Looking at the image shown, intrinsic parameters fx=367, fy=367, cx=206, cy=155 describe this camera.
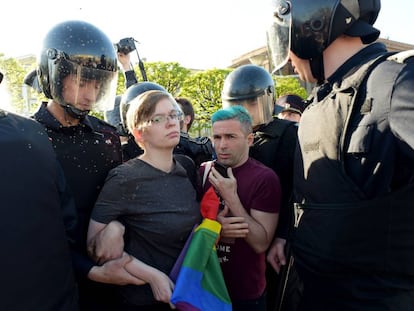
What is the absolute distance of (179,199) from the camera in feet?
6.59

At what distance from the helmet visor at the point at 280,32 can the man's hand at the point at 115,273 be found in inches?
51.8

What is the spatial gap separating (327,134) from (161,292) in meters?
1.08

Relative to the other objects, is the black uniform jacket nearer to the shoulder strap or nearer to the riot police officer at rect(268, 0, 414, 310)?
the riot police officer at rect(268, 0, 414, 310)

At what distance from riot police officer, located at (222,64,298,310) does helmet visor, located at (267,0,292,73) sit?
0.83m

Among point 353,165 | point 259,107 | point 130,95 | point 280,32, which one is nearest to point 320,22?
point 280,32

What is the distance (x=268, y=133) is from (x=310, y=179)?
116 centimetres

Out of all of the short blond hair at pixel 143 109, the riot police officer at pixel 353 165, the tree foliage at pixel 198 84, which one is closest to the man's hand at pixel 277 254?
the riot police officer at pixel 353 165

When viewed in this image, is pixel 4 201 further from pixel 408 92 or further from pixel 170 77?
pixel 170 77

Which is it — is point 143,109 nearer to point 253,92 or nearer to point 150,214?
point 150,214

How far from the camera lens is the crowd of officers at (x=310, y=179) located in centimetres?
Result: 134

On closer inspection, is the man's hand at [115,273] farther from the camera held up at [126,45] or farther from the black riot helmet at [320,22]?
the camera held up at [126,45]

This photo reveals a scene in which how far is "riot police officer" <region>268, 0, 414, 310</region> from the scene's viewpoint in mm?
1335

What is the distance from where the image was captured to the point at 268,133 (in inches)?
109

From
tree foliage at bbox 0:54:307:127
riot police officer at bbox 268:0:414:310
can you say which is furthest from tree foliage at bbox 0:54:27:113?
riot police officer at bbox 268:0:414:310
